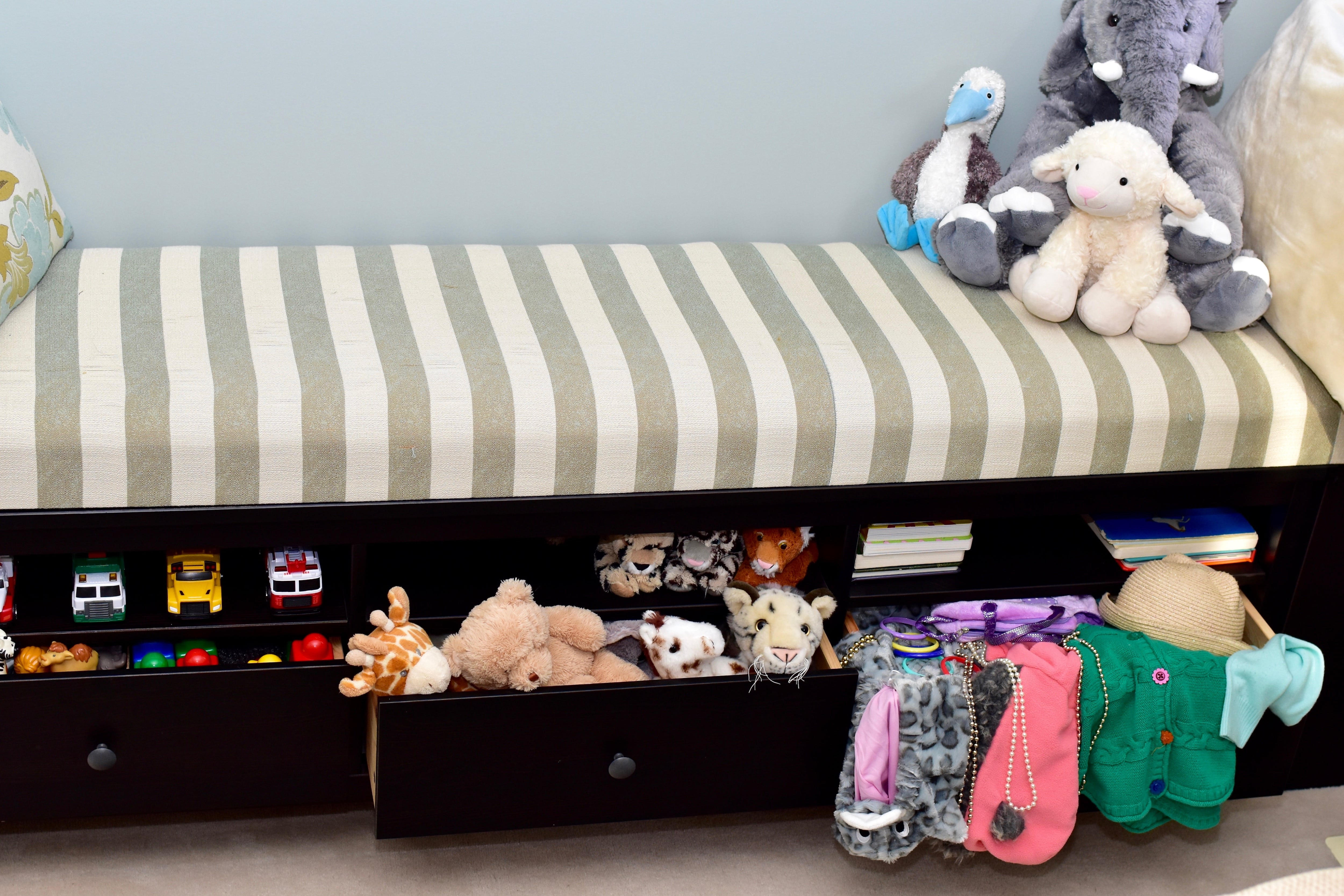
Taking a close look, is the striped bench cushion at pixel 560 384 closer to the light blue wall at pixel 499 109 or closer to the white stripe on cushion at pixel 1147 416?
the white stripe on cushion at pixel 1147 416

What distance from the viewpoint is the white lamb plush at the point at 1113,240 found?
4.95 feet

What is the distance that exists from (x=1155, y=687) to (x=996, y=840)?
0.83 feet

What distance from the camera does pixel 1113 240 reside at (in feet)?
5.10

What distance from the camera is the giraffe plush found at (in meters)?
1.31

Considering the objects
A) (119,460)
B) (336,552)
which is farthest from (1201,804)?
(119,460)

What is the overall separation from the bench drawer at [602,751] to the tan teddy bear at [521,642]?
0.09 feet

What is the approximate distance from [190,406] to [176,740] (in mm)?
376

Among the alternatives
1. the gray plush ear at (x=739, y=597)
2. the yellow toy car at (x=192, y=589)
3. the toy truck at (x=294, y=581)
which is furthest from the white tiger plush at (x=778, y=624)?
the yellow toy car at (x=192, y=589)

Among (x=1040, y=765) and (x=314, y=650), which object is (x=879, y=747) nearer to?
(x=1040, y=765)

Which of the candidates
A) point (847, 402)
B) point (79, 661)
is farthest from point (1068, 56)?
point (79, 661)

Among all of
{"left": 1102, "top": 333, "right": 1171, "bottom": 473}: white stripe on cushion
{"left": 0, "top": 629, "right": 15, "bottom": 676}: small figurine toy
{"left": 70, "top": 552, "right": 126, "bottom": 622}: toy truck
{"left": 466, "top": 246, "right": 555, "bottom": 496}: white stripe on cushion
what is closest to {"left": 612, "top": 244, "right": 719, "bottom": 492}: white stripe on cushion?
{"left": 466, "top": 246, "right": 555, "bottom": 496}: white stripe on cushion

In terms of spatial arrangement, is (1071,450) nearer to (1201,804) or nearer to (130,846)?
(1201,804)

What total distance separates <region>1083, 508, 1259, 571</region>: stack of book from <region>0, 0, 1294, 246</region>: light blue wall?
23.1 inches

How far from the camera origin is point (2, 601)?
1332 mm
